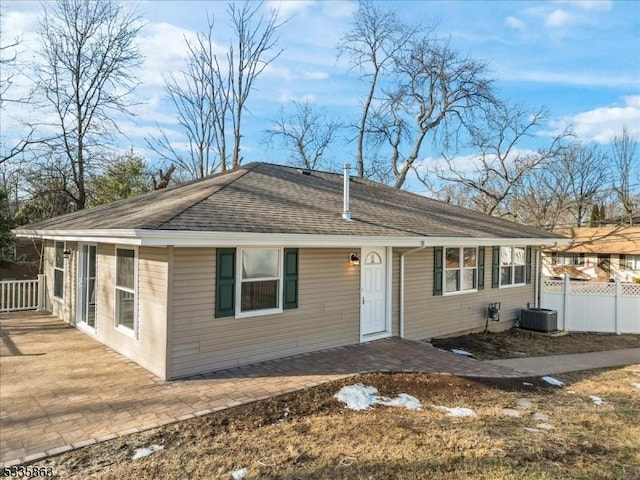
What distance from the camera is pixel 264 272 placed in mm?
7484

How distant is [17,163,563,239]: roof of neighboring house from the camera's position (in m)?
6.87

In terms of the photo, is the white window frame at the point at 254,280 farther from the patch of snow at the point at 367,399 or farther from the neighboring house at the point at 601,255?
the neighboring house at the point at 601,255

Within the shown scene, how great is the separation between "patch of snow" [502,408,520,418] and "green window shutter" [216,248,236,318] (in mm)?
4268

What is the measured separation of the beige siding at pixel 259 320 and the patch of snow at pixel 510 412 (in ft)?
11.8

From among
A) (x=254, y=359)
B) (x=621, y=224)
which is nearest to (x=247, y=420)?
(x=254, y=359)

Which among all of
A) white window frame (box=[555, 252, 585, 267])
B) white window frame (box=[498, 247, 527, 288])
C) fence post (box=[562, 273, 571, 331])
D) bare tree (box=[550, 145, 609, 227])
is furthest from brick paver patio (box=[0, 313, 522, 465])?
bare tree (box=[550, 145, 609, 227])

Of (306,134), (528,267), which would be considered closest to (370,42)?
(306,134)

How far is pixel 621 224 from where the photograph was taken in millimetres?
29688

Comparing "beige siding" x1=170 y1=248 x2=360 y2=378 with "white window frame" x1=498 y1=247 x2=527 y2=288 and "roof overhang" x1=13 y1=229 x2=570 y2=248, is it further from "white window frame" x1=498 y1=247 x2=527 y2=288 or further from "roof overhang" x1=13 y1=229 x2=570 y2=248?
"white window frame" x1=498 y1=247 x2=527 y2=288

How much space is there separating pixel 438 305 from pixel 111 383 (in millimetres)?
7539

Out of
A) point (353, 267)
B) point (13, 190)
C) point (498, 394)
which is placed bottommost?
point (498, 394)

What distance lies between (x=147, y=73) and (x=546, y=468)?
2218cm

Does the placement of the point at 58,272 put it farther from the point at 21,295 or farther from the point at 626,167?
the point at 626,167

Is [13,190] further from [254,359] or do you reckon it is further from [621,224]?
[621,224]
